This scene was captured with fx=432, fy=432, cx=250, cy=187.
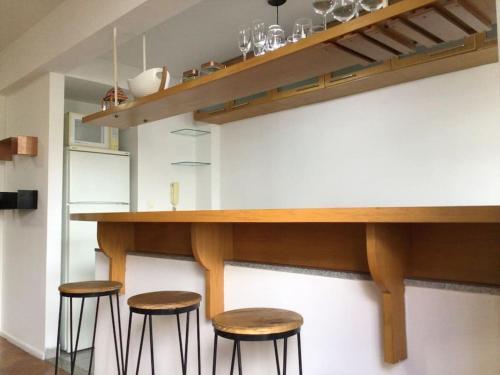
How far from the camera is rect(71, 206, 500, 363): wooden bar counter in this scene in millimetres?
1284

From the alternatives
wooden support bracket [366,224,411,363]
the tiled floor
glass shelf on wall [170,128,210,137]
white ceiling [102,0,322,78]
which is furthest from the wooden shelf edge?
the tiled floor

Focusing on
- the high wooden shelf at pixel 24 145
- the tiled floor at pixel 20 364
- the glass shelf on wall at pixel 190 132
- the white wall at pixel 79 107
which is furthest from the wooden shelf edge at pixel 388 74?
the tiled floor at pixel 20 364

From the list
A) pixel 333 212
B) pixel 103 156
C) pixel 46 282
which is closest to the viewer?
pixel 333 212

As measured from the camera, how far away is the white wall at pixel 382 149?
9.75 feet

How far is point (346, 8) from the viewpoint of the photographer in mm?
1789

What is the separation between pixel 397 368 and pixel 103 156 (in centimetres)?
345

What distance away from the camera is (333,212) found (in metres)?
1.34

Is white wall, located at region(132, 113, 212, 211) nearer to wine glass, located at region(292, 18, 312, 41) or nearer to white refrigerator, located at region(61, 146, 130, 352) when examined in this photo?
white refrigerator, located at region(61, 146, 130, 352)

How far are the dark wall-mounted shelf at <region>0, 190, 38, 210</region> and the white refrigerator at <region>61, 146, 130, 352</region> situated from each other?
10.5 inches

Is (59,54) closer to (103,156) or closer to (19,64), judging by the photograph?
(19,64)

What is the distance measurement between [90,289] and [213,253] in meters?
0.77

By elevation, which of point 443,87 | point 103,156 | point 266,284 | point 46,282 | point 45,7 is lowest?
point 46,282

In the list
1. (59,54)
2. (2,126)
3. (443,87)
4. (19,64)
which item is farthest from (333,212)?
(2,126)

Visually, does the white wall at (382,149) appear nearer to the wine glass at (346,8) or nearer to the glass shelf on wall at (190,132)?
the glass shelf on wall at (190,132)
